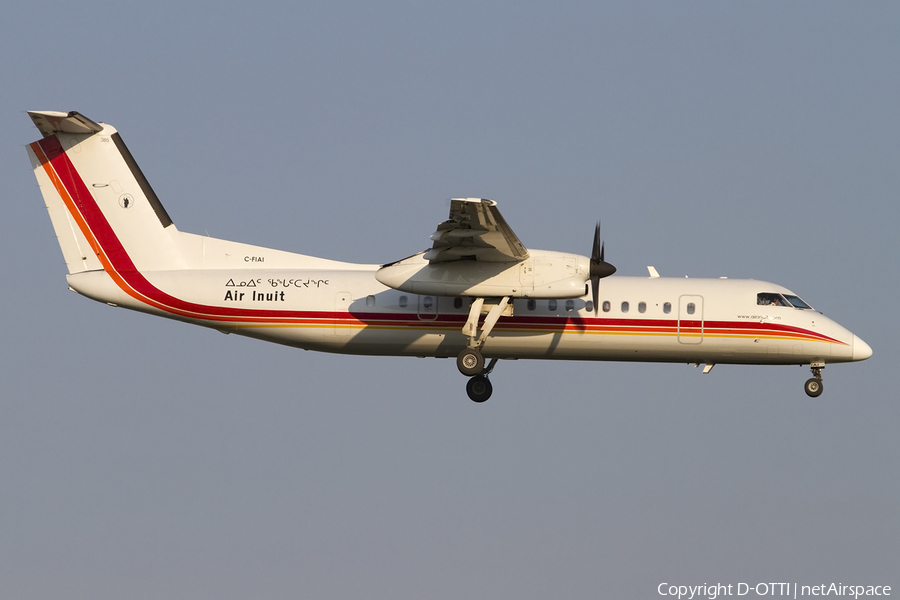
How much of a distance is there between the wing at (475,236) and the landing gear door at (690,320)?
13.2ft

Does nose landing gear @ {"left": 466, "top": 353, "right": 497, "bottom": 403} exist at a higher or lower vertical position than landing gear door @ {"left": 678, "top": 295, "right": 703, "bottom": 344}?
lower

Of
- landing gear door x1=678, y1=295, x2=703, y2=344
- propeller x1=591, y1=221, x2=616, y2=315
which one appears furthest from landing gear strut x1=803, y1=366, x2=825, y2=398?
propeller x1=591, y1=221, x2=616, y2=315

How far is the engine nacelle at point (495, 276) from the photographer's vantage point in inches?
852

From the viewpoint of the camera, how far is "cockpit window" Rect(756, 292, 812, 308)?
2369cm

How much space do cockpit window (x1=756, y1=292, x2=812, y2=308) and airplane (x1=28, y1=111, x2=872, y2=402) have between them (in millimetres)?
27

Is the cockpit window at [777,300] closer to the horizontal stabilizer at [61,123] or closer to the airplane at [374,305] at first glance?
the airplane at [374,305]

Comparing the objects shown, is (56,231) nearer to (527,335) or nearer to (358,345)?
(358,345)

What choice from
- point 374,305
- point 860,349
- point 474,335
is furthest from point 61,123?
point 860,349

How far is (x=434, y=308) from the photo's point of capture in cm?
2316

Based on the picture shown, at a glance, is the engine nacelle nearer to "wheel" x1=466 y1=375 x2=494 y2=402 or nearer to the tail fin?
"wheel" x1=466 y1=375 x2=494 y2=402

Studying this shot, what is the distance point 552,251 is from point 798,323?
5965mm

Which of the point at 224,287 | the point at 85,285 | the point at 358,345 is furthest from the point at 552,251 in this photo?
the point at 85,285

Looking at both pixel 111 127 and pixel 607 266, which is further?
pixel 111 127

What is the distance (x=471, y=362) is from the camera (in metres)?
22.6
